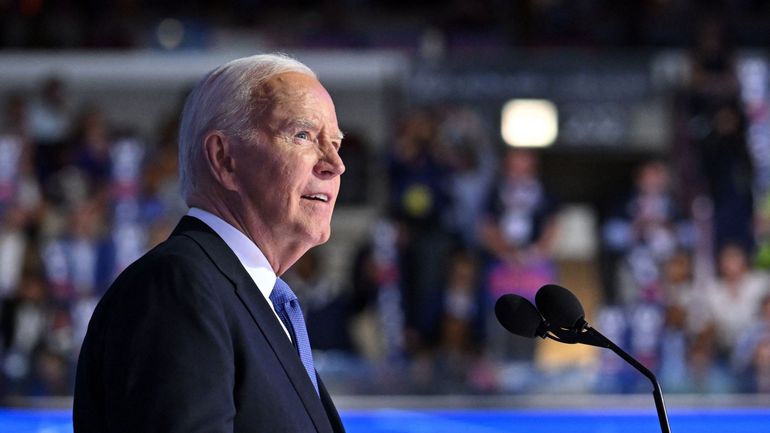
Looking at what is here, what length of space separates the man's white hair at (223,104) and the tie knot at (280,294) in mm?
203

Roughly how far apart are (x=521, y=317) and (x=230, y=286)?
21.6 inches

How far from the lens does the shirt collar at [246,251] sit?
2113 millimetres

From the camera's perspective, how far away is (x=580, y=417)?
8.59 meters

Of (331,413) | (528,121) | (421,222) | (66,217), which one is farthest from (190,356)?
(528,121)

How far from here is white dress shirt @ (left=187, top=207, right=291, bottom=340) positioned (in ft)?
6.93

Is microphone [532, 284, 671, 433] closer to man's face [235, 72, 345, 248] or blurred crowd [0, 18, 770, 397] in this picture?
man's face [235, 72, 345, 248]

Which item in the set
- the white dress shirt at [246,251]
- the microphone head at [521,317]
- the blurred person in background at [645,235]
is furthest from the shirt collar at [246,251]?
the blurred person in background at [645,235]

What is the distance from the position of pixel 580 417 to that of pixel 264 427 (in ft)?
22.6

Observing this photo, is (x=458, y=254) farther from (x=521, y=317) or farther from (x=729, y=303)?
(x=521, y=317)

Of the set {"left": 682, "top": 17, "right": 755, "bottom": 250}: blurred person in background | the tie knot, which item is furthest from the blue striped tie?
{"left": 682, "top": 17, "right": 755, "bottom": 250}: blurred person in background

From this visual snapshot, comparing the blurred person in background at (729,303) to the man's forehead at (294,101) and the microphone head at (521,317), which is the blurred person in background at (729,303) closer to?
the microphone head at (521,317)

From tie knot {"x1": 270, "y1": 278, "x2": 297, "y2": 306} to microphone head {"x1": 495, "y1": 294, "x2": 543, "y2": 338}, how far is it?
359mm

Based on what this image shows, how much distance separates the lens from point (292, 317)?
7.34 feet

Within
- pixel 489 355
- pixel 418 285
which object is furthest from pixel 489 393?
pixel 418 285
